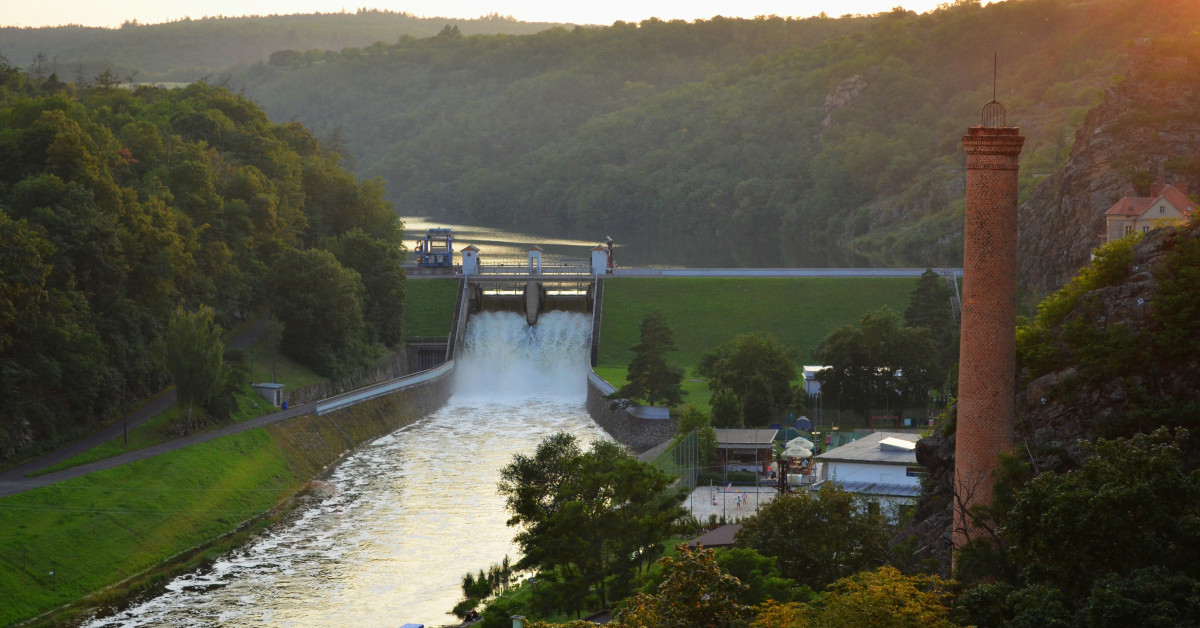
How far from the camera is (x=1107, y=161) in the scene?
87.4 metres

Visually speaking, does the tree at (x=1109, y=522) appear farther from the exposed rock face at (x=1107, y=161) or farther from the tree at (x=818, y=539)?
the exposed rock face at (x=1107, y=161)

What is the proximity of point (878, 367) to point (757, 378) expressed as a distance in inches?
277

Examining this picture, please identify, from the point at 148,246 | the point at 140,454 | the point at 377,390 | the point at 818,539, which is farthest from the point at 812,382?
the point at 818,539

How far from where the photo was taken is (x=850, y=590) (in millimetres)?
26484

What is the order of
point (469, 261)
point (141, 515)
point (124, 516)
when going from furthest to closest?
point (469, 261) < point (141, 515) < point (124, 516)

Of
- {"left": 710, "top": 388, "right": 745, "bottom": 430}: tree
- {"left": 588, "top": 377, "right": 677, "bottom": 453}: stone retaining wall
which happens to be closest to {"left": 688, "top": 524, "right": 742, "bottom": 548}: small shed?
{"left": 710, "top": 388, "right": 745, "bottom": 430}: tree

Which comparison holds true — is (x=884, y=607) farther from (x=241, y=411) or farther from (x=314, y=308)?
(x=314, y=308)

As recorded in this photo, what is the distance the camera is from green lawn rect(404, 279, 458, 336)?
88.0m

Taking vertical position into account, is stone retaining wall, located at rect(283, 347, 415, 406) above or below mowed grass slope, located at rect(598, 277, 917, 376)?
below

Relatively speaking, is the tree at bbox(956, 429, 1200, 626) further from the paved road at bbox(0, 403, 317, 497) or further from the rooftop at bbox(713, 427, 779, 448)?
the paved road at bbox(0, 403, 317, 497)

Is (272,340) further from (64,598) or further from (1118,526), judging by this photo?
(1118,526)

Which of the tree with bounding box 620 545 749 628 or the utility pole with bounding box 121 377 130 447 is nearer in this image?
the tree with bounding box 620 545 749 628

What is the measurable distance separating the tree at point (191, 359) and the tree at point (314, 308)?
572 inches

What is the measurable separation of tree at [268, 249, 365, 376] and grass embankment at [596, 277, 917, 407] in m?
15.9
